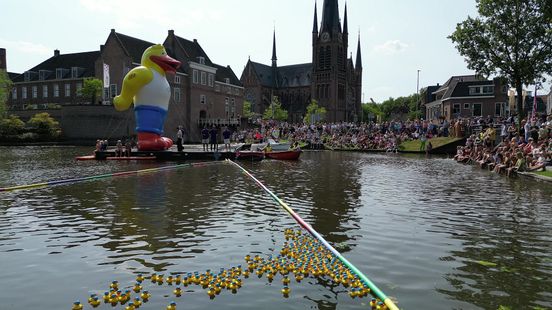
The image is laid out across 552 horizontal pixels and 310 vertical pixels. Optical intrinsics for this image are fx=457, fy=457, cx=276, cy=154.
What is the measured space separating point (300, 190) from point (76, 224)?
9.11 metres

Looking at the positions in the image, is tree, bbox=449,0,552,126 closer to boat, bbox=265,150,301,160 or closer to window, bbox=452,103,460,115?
boat, bbox=265,150,301,160

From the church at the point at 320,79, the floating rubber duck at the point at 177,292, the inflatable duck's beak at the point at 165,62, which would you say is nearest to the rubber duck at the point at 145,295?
the floating rubber duck at the point at 177,292

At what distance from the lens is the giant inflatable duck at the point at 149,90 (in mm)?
34344

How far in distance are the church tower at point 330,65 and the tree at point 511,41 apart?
79.2 m

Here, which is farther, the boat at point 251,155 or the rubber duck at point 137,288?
the boat at point 251,155

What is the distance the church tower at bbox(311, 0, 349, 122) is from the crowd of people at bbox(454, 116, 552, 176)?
89.9 m

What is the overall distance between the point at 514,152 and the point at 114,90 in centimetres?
6053

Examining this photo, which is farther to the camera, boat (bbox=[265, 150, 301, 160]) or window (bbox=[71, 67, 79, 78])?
window (bbox=[71, 67, 79, 78])

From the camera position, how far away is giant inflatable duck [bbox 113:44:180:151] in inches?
1352

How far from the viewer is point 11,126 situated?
219ft

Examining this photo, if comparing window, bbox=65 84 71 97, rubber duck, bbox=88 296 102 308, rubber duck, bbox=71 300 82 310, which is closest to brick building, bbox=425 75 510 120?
window, bbox=65 84 71 97

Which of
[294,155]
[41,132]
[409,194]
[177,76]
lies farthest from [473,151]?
[41,132]

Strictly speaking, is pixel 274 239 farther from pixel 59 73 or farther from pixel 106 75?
pixel 59 73

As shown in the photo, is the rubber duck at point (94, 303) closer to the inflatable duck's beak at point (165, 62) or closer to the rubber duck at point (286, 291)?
the rubber duck at point (286, 291)
